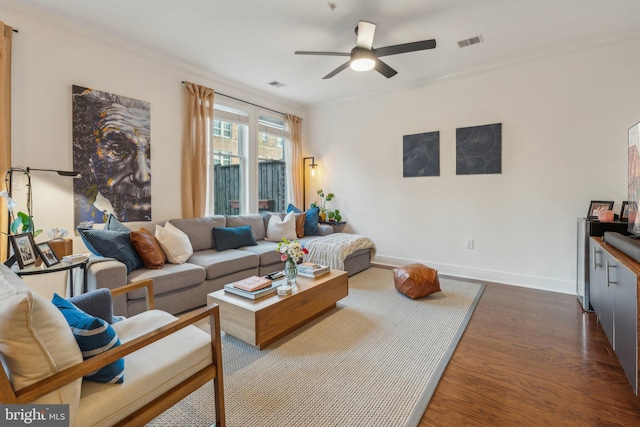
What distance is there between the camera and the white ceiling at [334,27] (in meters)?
2.63

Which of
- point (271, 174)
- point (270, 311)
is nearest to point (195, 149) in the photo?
point (271, 174)

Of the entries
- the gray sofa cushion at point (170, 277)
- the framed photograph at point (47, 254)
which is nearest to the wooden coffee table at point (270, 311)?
the gray sofa cushion at point (170, 277)

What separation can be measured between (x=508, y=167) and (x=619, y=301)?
2393 mm

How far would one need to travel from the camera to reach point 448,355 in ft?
7.23

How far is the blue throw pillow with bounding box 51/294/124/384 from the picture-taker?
112 cm

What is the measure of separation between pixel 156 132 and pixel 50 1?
1399 millimetres

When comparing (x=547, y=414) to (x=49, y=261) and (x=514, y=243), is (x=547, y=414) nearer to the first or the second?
(x=514, y=243)

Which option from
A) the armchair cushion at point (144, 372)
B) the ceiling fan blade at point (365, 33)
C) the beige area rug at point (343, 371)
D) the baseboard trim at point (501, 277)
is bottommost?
the beige area rug at point (343, 371)

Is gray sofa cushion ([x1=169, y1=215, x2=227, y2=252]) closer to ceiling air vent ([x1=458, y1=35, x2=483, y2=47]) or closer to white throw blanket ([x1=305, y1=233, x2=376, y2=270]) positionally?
white throw blanket ([x1=305, y1=233, x2=376, y2=270])

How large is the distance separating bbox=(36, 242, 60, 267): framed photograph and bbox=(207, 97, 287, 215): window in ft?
6.71

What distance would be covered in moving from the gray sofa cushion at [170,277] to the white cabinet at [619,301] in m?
3.21

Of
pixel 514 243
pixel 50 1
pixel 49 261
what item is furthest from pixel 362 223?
pixel 50 1

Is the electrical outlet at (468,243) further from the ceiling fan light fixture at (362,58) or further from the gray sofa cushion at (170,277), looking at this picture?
the gray sofa cushion at (170,277)

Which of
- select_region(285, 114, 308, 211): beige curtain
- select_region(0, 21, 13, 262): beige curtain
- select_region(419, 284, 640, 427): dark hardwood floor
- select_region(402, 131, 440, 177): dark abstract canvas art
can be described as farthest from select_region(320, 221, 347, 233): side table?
select_region(0, 21, 13, 262): beige curtain
